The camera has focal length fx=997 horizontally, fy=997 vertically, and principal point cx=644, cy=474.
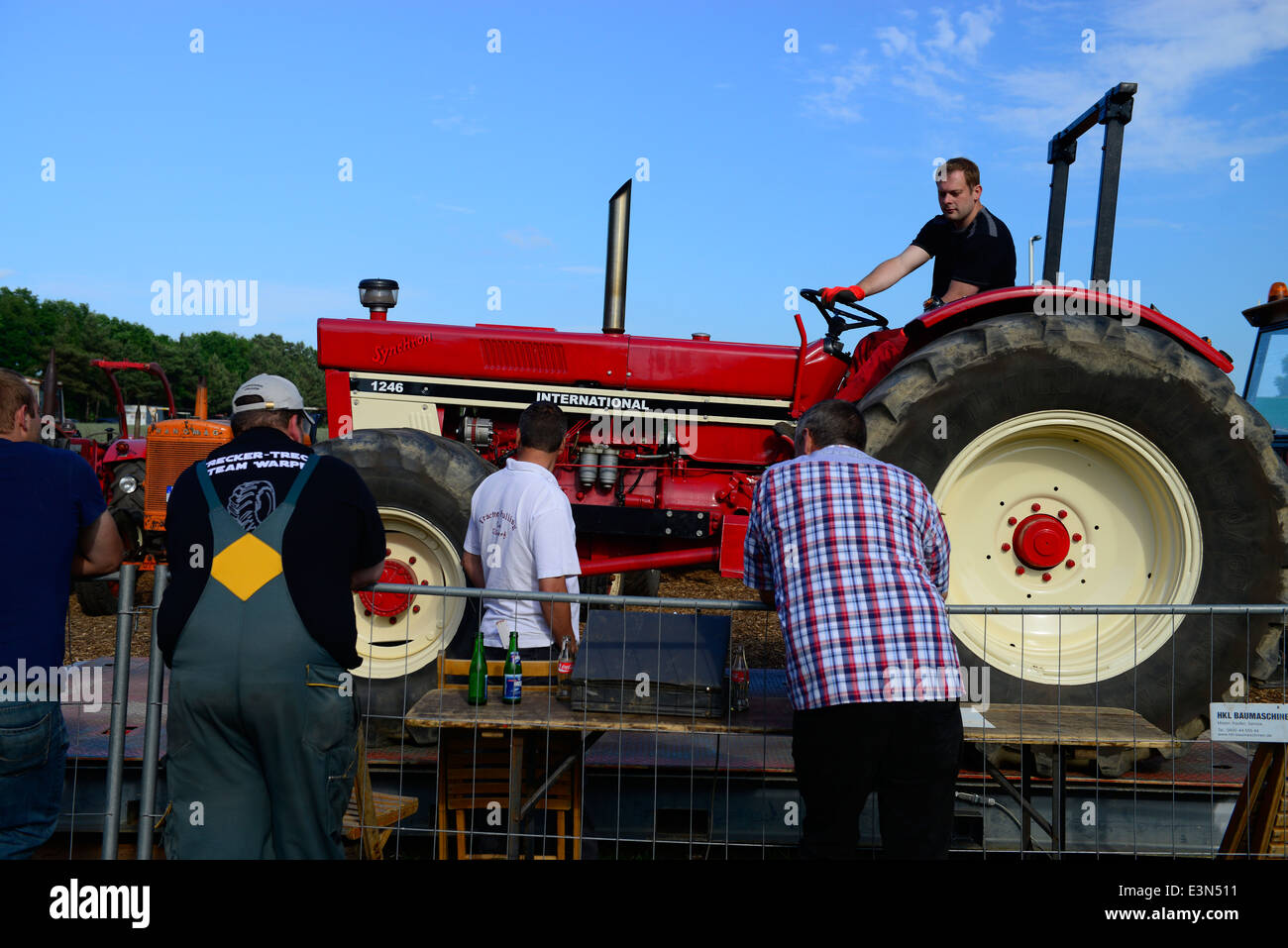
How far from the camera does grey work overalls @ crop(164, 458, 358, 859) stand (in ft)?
8.38

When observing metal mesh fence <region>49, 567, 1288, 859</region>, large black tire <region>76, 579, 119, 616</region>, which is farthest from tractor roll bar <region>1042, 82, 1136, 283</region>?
large black tire <region>76, 579, 119, 616</region>

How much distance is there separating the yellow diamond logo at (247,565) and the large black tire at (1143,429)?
2.43 metres

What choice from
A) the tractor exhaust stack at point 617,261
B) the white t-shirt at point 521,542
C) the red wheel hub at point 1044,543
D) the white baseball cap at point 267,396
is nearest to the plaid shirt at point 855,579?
the white t-shirt at point 521,542

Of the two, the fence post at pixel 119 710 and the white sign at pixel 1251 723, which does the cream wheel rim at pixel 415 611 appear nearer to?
the fence post at pixel 119 710

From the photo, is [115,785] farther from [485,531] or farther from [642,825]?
[642,825]

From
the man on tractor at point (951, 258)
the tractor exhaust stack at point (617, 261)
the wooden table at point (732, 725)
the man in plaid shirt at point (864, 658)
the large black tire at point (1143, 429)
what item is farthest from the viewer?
the tractor exhaust stack at point (617, 261)

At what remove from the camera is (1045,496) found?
4.32m

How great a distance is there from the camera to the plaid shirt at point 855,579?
2.68 meters

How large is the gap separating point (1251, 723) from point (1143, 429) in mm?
1373

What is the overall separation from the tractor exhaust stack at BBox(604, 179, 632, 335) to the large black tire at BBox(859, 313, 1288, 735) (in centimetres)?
180

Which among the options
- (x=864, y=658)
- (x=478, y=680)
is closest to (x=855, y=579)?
(x=864, y=658)

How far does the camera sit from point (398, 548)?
4.68 meters

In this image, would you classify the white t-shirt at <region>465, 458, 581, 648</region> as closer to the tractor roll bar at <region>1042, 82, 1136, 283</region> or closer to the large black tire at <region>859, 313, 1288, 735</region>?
the large black tire at <region>859, 313, 1288, 735</region>
